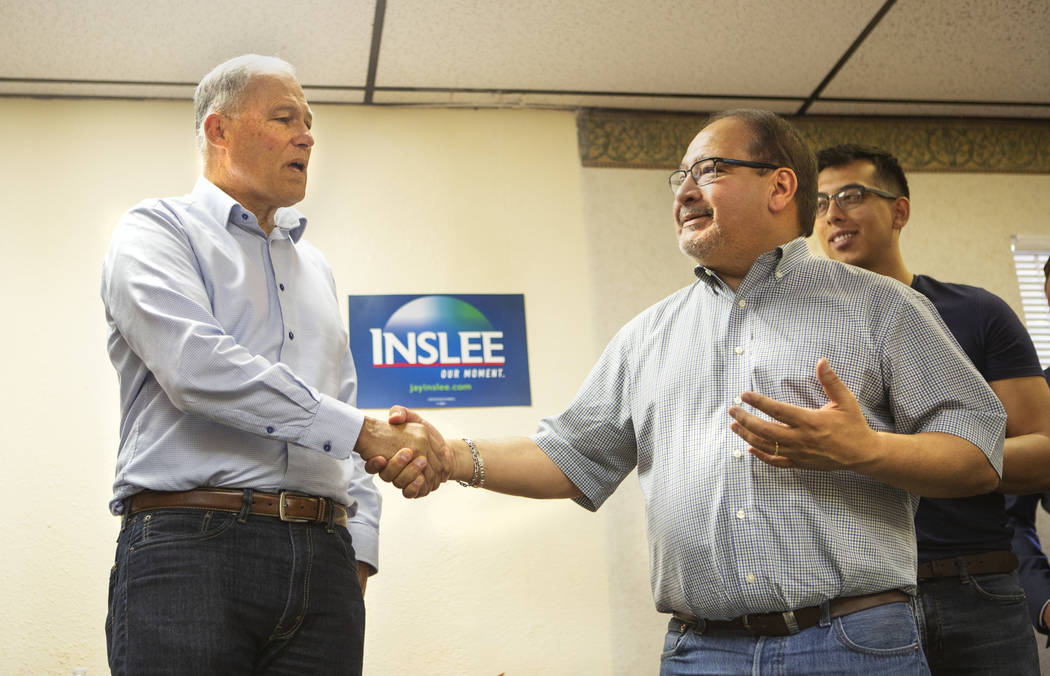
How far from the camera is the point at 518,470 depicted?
1920 mm

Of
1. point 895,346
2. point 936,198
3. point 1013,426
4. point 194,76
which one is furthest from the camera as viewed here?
point 936,198

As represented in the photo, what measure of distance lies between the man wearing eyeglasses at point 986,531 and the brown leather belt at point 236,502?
1.36 metres

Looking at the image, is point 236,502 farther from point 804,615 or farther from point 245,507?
point 804,615

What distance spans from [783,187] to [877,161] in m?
0.86

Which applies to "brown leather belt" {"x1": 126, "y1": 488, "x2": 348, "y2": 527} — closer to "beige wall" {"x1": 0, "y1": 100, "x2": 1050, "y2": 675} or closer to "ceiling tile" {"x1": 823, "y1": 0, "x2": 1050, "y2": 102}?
"beige wall" {"x1": 0, "y1": 100, "x2": 1050, "y2": 675}

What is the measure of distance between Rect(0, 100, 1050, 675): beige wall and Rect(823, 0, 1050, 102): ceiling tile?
2.05ft

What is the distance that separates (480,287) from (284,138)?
1614 mm

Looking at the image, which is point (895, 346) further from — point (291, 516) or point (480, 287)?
point (480, 287)

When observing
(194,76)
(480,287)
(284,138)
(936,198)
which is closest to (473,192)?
(480,287)

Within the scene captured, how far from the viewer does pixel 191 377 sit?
158cm

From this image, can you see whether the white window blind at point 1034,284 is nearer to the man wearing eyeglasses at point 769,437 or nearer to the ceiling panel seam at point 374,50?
the man wearing eyeglasses at point 769,437

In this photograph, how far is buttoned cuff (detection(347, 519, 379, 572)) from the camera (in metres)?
1.98

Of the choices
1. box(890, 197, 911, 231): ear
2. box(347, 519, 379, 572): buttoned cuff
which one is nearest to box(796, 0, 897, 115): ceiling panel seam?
box(890, 197, 911, 231): ear

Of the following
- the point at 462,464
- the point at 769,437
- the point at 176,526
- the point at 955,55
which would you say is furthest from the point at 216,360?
the point at 955,55
